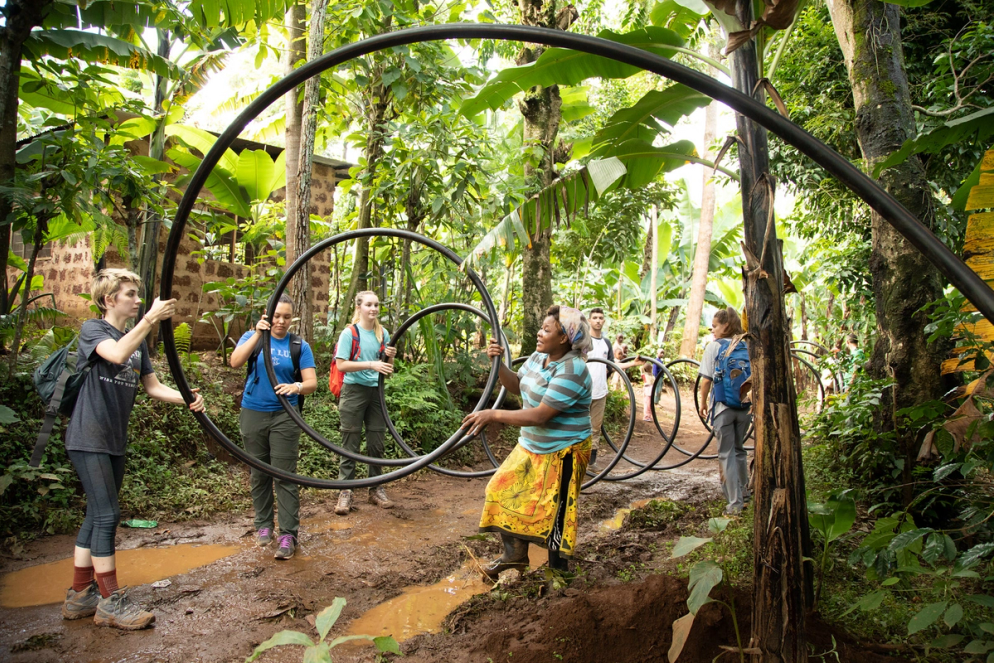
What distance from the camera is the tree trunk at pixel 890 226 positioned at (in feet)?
15.9

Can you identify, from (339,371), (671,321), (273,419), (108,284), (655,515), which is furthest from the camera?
(671,321)

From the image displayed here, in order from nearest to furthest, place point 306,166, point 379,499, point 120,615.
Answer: point 120,615 → point 379,499 → point 306,166

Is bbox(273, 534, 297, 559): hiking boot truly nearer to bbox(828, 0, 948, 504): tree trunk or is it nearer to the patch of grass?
the patch of grass

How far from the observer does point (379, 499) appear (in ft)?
20.9

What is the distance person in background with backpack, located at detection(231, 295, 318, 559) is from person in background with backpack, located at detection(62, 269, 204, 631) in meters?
1.05

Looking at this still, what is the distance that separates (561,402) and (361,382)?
2.64 m

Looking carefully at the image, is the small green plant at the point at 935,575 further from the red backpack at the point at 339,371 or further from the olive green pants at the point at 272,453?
the red backpack at the point at 339,371

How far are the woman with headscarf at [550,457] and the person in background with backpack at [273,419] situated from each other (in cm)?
169

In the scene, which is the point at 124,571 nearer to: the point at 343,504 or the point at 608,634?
the point at 343,504

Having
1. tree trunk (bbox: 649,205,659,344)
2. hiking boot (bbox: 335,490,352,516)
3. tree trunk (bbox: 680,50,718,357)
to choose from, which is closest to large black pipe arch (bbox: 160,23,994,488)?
hiking boot (bbox: 335,490,352,516)

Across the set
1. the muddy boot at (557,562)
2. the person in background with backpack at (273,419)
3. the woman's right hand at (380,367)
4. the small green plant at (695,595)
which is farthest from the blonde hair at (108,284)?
the small green plant at (695,595)

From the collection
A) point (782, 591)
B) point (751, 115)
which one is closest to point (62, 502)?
point (782, 591)

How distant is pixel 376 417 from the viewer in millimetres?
6047

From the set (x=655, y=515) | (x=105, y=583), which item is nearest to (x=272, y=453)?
(x=105, y=583)
